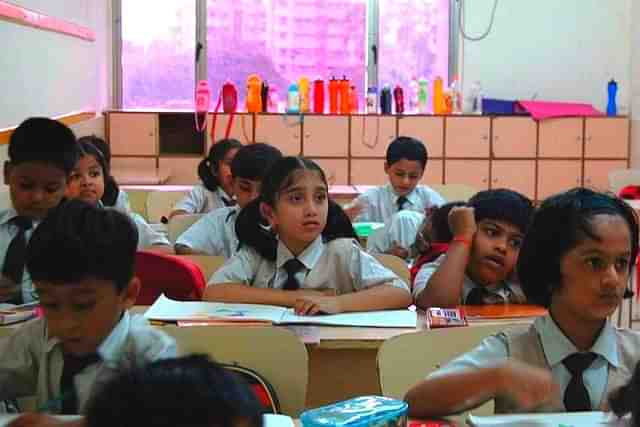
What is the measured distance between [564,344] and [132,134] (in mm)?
5908

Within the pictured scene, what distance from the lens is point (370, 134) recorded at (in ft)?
24.3

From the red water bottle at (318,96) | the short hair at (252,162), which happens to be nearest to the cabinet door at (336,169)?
the red water bottle at (318,96)

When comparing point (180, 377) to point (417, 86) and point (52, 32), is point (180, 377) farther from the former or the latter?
point (417, 86)

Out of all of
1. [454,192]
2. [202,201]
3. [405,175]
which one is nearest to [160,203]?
[202,201]

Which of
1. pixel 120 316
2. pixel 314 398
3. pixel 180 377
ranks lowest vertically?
pixel 314 398

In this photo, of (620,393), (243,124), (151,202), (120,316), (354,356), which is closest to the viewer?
(620,393)

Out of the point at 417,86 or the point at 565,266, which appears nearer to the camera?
the point at 565,266

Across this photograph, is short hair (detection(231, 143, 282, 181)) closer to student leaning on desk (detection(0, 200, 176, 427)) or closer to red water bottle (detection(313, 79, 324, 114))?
student leaning on desk (detection(0, 200, 176, 427))

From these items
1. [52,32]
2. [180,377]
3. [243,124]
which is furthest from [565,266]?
[243,124]

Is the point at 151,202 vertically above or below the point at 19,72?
below

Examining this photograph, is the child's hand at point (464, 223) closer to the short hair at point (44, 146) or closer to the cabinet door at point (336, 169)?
the short hair at point (44, 146)

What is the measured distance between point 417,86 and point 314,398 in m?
5.33

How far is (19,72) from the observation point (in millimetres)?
4805

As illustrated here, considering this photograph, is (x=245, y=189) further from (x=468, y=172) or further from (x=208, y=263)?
(x=468, y=172)
